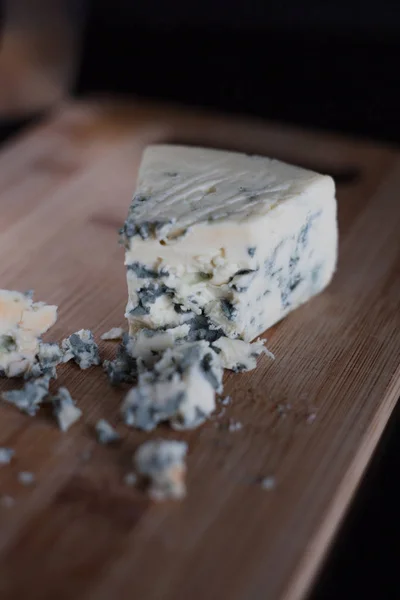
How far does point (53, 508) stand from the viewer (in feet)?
4.92

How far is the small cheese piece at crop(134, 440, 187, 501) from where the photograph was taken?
1.50 m

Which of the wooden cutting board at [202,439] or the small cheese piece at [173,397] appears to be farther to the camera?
the small cheese piece at [173,397]

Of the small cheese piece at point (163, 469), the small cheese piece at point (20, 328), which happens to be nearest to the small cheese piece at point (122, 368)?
the small cheese piece at point (20, 328)

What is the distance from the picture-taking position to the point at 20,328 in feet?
6.26

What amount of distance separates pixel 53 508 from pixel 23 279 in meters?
0.85

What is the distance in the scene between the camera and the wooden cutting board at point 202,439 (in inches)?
54.5

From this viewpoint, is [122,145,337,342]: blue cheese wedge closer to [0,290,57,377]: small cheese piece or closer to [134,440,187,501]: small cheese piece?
[0,290,57,377]: small cheese piece

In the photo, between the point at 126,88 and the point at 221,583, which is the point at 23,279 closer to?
the point at 221,583

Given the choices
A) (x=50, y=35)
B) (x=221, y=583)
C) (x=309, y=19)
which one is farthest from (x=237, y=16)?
(x=221, y=583)

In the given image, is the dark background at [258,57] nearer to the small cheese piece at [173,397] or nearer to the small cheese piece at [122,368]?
the small cheese piece at [122,368]

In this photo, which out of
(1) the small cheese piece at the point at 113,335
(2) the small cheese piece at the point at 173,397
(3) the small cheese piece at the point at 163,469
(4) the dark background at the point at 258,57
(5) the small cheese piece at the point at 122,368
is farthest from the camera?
(4) the dark background at the point at 258,57

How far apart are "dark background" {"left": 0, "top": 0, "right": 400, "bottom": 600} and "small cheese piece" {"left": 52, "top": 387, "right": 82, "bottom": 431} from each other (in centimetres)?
172

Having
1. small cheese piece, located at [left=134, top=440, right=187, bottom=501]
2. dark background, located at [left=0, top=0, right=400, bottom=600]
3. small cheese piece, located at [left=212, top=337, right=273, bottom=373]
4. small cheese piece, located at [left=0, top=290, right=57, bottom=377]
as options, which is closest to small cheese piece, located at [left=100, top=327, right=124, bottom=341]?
small cheese piece, located at [left=0, top=290, right=57, bottom=377]

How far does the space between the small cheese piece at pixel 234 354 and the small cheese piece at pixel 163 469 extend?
0.35 meters
